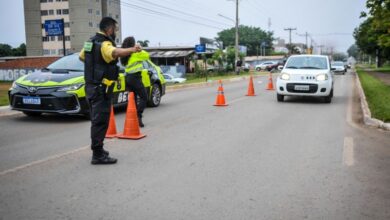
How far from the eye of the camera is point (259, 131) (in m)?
8.32

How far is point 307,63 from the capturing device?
14469mm

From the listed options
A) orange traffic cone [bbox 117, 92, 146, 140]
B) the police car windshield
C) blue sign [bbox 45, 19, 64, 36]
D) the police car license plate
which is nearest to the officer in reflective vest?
orange traffic cone [bbox 117, 92, 146, 140]

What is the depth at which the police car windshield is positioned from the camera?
9.94 m

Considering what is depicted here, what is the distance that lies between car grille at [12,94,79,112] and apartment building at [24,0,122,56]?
51.1 m

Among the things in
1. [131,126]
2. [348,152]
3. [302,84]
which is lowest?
[348,152]

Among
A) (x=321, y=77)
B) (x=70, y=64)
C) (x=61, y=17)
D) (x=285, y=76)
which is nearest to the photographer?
(x=70, y=64)

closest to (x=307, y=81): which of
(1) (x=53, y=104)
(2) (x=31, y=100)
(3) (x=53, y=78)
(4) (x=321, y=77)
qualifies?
(4) (x=321, y=77)

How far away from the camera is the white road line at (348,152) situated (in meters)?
5.84

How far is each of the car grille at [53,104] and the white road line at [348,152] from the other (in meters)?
5.61

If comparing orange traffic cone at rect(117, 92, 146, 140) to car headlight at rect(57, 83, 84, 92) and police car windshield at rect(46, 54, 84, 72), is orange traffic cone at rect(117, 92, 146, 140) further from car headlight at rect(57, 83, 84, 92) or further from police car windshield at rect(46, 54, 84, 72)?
police car windshield at rect(46, 54, 84, 72)

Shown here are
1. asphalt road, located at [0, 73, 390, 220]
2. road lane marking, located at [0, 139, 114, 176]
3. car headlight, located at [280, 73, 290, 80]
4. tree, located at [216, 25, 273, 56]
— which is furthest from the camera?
tree, located at [216, 25, 273, 56]

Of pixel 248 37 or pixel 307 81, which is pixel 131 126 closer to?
pixel 307 81

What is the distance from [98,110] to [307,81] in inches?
369

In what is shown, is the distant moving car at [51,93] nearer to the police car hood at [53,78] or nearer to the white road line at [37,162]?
the police car hood at [53,78]
